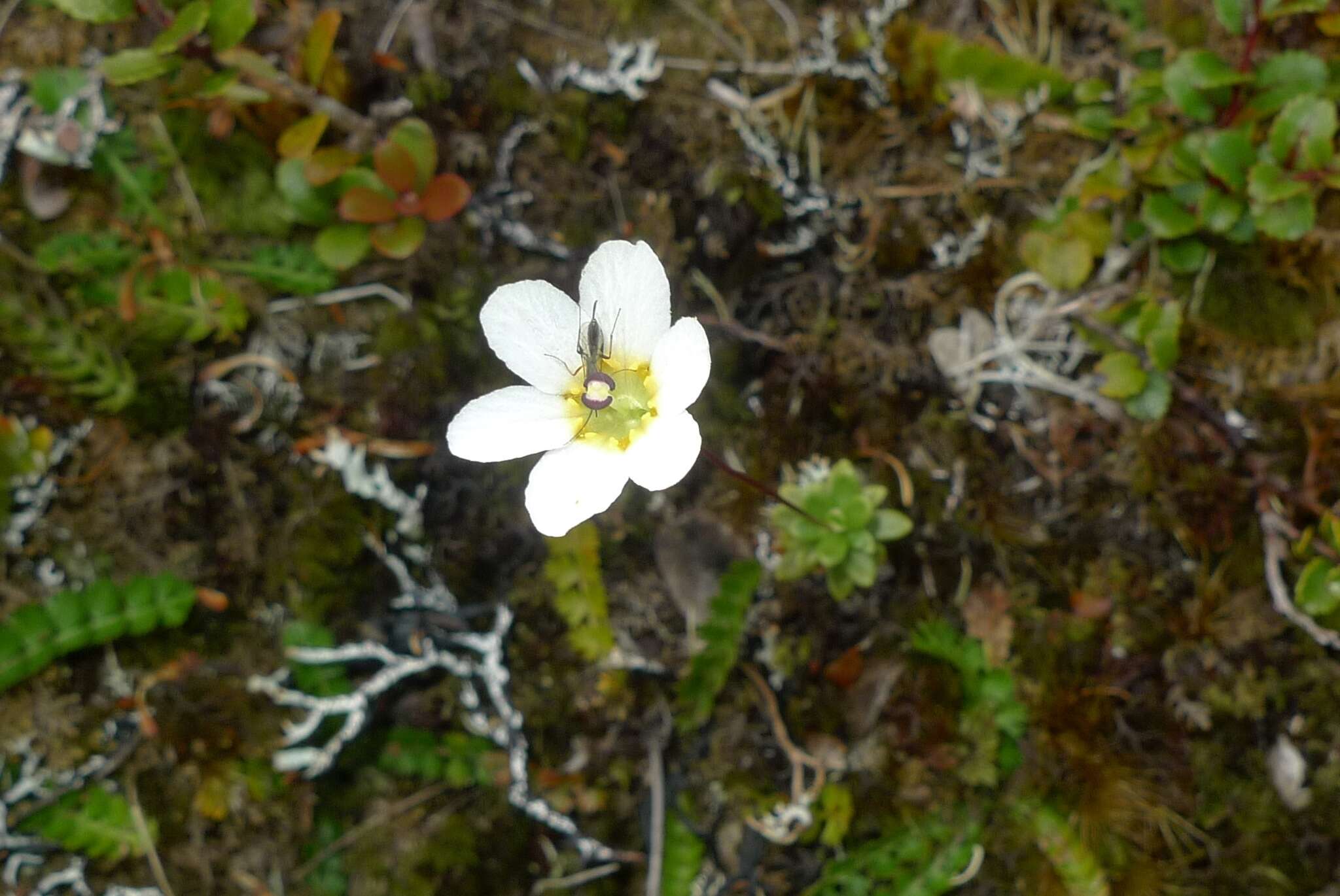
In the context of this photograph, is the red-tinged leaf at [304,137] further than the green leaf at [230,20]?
Yes

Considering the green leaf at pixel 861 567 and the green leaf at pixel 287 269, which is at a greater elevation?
the green leaf at pixel 287 269

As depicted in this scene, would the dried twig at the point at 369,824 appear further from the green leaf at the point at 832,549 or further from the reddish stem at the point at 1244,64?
the reddish stem at the point at 1244,64

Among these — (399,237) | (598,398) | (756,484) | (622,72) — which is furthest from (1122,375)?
(399,237)

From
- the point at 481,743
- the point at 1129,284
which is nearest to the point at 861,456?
the point at 1129,284

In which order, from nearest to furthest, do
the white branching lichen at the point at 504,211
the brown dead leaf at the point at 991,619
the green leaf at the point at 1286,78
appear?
1. the green leaf at the point at 1286,78
2. the brown dead leaf at the point at 991,619
3. the white branching lichen at the point at 504,211

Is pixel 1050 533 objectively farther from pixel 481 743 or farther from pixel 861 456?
pixel 481 743

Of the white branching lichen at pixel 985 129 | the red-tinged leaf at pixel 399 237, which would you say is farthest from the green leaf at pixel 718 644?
the white branching lichen at pixel 985 129
